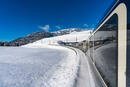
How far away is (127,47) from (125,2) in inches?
29.4

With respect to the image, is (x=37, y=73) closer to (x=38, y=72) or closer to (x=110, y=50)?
(x=38, y=72)

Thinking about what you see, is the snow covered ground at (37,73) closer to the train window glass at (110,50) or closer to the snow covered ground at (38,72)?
the snow covered ground at (38,72)

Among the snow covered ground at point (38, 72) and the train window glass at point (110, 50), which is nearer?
the train window glass at point (110, 50)

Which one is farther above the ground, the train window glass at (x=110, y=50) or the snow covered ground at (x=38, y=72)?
the train window glass at (x=110, y=50)

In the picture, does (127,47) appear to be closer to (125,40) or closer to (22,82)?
(125,40)

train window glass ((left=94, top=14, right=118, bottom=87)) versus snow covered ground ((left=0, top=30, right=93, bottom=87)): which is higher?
train window glass ((left=94, top=14, right=118, bottom=87))

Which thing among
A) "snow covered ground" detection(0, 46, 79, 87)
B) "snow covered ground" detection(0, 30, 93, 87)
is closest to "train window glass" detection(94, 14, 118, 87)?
"snow covered ground" detection(0, 30, 93, 87)

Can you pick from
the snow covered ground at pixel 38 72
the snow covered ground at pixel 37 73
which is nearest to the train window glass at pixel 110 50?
the snow covered ground at pixel 38 72

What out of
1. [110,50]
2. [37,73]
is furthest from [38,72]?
[110,50]

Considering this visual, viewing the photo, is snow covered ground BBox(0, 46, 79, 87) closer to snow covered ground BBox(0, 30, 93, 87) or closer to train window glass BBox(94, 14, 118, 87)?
snow covered ground BBox(0, 30, 93, 87)

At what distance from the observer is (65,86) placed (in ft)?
7.77

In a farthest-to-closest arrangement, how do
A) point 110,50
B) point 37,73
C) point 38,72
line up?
point 38,72, point 37,73, point 110,50

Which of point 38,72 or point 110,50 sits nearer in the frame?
point 110,50

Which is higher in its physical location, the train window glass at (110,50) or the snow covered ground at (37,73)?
the train window glass at (110,50)
